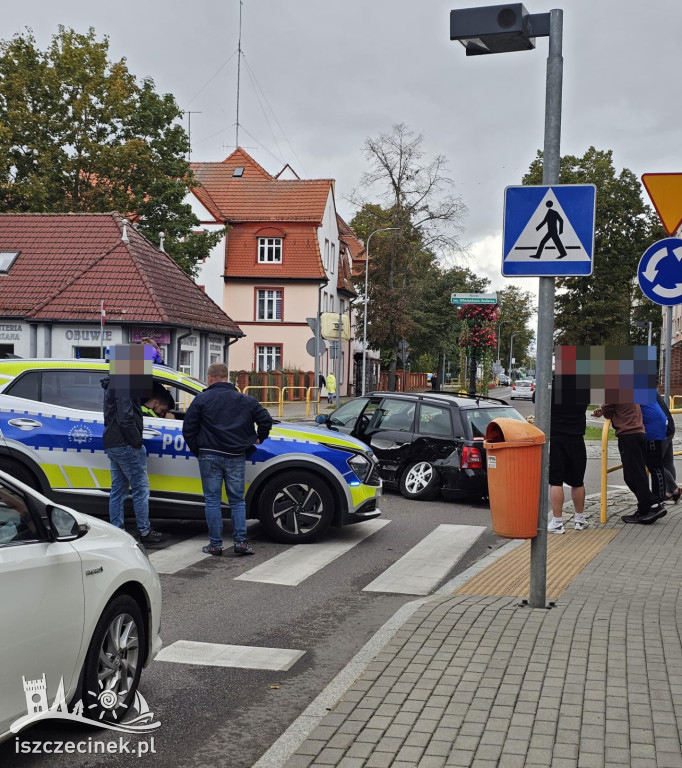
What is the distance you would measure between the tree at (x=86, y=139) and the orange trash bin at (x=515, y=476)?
114 feet

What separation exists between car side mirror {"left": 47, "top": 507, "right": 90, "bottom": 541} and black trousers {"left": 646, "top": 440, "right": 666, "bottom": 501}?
8.39 metres

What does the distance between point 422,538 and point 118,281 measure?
787 inches

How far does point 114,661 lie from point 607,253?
5994 centimetres

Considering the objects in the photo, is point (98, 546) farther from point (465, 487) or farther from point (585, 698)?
point (465, 487)

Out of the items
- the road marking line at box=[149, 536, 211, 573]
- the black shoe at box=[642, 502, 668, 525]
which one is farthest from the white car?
the black shoe at box=[642, 502, 668, 525]

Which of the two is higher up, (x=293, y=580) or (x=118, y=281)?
(x=118, y=281)

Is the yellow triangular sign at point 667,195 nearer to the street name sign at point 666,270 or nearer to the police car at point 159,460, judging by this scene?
the street name sign at point 666,270

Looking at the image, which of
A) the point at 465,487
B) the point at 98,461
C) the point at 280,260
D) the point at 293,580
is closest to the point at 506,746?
the point at 293,580

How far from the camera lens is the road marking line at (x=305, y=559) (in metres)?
8.69

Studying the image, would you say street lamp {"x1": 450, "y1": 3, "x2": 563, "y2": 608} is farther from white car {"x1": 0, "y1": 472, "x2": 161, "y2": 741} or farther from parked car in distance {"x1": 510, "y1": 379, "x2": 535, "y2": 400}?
parked car in distance {"x1": 510, "y1": 379, "x2": 535, "y2": 400}

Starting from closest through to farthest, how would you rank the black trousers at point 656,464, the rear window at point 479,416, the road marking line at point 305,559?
the road marking line at point 305,559 → the black trousers at point 656,464 → the rear window at point 479,416

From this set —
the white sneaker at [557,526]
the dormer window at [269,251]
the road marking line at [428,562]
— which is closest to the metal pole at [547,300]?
the road marking line at [428,562]

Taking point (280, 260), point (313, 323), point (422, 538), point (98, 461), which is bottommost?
point (422, 538)

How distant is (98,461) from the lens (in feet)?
33.1
